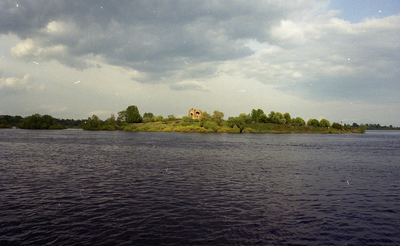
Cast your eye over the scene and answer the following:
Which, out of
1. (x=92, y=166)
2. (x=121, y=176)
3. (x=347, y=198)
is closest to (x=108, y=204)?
(x=121, y=176)

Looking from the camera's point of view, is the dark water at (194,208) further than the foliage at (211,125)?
No

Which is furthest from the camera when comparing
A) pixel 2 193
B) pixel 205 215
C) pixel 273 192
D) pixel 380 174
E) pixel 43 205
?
pixel 380 174

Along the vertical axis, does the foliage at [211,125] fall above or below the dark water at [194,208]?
above

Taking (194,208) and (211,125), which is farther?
(211,125)

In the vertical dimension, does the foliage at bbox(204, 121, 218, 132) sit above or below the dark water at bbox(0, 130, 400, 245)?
above

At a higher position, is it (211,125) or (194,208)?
(211,125)

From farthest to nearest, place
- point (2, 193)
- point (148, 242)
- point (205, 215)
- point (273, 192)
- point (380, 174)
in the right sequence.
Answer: point (380, 174) → point (273, 192) → point (2, 193) → point (205, 215) → point (148, 242)

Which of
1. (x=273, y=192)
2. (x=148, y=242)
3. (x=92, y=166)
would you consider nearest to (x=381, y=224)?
(x=273, y=192)

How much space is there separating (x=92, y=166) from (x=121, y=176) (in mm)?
9303

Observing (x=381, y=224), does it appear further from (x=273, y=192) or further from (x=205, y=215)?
(x=205, y=215)

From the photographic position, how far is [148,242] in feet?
41.4

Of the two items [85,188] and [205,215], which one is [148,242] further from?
[85,188]

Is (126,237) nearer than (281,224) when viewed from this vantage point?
Yes

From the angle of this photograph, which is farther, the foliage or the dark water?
the foliage
